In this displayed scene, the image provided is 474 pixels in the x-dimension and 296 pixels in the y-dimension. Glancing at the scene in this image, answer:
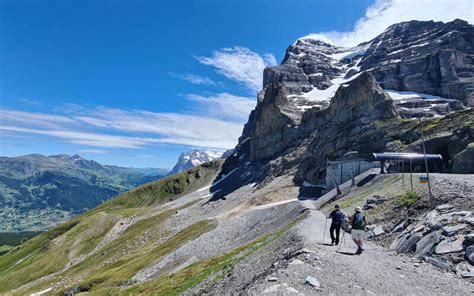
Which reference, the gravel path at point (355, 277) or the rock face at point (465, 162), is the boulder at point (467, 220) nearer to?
the gravel path at point (355, 277)

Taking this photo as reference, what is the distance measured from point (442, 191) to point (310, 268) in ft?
73.6

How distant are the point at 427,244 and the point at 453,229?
6.40 feet

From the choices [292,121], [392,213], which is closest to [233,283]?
[392,213]

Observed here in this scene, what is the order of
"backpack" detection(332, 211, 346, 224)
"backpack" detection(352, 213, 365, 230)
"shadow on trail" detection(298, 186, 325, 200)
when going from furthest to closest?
"shadow on trail" detection(298, 186, 325, 200)
"backpack" detection(332, 211, 346, 224)
"backpack" detection(352, 213, 365, 230)

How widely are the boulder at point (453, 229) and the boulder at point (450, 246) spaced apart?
0.80 m

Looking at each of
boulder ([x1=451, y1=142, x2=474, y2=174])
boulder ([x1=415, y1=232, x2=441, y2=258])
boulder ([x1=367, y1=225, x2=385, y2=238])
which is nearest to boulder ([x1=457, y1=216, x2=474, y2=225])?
boulder ([x1=415, y1=232, x2=441, y2=258])

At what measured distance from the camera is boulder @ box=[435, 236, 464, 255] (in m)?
20.7

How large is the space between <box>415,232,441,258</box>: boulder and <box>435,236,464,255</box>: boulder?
20.4 inches

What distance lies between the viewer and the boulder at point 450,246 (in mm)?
20719

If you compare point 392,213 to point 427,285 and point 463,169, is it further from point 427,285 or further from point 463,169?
point 463,169

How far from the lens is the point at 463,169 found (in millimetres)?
65312

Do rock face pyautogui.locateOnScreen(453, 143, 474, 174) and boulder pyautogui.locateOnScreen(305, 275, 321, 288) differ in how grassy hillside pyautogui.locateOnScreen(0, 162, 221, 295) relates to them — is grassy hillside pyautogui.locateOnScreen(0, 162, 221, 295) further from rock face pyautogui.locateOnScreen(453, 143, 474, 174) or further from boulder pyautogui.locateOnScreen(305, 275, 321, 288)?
boulder pyautogui.locateOnScreen(305, 275, 321, 288)

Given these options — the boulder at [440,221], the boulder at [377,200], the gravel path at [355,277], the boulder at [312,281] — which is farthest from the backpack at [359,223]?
the boulder at [377,200]

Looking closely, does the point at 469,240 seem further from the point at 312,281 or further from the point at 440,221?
the point at 312,281
